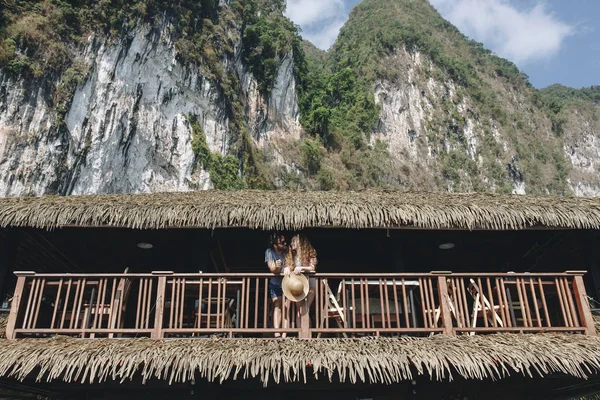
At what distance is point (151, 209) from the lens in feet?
24.0

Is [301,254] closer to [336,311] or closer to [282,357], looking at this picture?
[336,311]

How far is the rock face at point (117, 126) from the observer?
83.6ft

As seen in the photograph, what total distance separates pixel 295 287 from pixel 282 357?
0.86m

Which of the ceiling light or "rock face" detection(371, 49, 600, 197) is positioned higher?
"rock face" detection(371, 49, 600, 197)

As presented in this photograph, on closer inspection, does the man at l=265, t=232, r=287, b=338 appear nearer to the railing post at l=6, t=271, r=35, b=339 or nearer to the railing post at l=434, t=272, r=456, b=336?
the railing post at l=434, t=272, r=456, b=336

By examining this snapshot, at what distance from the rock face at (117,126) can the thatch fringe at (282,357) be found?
20587 millimetres

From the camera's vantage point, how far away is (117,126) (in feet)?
93.6

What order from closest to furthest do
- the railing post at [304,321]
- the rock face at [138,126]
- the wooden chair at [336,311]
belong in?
the railing post at [304,321] → the wooden chair at [336,311] → the rock face at [138,126]

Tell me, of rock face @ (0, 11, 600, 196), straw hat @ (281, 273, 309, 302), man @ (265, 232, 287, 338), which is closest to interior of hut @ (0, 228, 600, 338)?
man @ (265, 232, 287, 338)

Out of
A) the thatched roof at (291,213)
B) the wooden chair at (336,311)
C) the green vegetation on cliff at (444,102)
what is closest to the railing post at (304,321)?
the wooden chair at (336,311)

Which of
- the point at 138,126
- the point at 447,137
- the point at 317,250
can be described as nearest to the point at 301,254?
the point at 317,250

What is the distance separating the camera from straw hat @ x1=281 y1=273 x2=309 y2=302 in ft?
21.2

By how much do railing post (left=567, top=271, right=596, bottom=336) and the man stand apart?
11.9 feet

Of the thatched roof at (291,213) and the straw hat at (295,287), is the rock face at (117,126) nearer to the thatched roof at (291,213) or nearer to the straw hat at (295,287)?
the thatched roof at (291,213)
